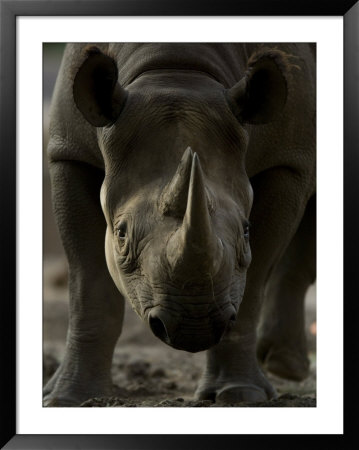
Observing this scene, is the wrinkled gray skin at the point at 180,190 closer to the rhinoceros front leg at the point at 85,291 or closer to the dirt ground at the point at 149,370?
the rhinoceros front leg at the point at 85,291

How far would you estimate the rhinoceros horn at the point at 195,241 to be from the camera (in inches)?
177

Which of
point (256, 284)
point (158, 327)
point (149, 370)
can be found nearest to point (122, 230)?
point (158, 327)

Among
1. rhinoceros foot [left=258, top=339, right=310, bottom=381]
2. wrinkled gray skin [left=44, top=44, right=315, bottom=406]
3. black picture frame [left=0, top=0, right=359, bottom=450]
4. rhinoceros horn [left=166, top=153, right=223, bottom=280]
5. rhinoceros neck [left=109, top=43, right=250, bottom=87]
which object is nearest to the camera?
rhinoceros horn [left=166, top=153, right=223, bottom=280]

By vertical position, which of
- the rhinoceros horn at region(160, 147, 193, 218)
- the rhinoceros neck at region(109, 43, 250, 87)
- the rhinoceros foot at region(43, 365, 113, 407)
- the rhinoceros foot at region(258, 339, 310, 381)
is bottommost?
the rhinoceros foot at region(43, 365, 113, 407)

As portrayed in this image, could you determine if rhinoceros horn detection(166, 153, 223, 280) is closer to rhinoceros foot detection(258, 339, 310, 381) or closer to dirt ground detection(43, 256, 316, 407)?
dirt ground detection(43, 256, 316, 407)

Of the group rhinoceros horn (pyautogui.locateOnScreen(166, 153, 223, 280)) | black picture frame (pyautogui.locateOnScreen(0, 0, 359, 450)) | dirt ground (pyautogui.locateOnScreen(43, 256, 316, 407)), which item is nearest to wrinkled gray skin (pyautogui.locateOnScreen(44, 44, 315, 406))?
rhinoceros horn (pyautogui.locateOnScreen(166, 153, 223, 280))

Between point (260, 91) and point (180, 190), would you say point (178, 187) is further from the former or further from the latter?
point (260, 91)

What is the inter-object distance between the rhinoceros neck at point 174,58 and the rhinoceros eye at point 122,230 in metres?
0.86

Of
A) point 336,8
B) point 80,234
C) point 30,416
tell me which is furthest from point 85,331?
point 336,8

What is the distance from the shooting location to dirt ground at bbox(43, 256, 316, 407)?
19.3 ft

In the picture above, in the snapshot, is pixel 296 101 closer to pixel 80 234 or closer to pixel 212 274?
pixel 80 234

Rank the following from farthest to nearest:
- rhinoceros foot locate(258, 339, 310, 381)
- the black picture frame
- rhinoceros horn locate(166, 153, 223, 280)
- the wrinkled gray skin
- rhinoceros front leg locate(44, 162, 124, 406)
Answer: rhinoceros foot locate(258, 339, 310, 381) → rhinoceros front leg locate(44, 162, 124, 406) → the black picture frame → the wrinkled gray skin → rhinoceros horn locate(166, 153, 223, 280)

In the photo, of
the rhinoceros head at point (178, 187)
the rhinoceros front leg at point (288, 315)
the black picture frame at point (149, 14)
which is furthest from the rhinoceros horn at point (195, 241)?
the rhinoceros front leg at point (288, 315)

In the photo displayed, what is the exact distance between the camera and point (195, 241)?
4.55 meters
